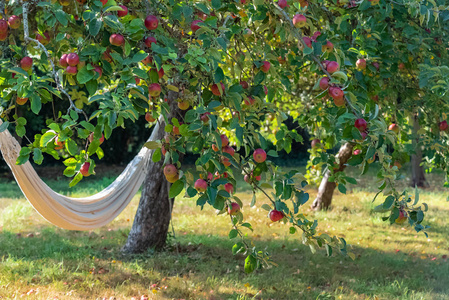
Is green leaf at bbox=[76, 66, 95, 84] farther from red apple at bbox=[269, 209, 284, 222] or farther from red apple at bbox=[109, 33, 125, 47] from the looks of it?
red apple at bbox=[269, 209, 284, 222]

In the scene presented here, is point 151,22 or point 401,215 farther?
point 401,215

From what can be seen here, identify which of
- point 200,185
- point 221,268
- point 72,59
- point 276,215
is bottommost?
point 221,268

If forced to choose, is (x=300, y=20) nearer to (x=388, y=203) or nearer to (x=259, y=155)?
(x=259, y=155)

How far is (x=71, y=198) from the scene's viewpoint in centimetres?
306

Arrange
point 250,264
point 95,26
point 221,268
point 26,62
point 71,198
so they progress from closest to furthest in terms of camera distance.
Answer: point 95,26
point 26,62
point 250,264
point 71,198
point 221,268

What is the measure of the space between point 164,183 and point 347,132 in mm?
2776

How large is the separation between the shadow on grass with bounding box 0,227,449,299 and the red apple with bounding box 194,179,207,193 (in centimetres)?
190

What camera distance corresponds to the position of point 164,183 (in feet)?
12.8

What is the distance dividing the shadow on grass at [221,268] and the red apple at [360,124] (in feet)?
6.72

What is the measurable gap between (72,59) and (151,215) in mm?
2897

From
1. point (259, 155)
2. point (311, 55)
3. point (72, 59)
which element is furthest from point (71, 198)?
point (311, 55)

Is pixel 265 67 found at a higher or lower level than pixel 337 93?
higher

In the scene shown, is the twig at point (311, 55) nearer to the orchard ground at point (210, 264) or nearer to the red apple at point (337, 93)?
the red apple at point (337, 93)

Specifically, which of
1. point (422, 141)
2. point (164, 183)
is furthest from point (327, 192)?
point (422, 141)
